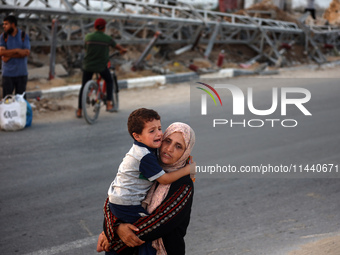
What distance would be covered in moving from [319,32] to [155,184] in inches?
879

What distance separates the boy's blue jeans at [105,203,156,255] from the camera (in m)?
2.59

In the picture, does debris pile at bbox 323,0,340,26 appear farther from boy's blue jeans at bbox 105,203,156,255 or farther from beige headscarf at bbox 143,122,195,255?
boy's blue jeans at bbox 105,203,156,255

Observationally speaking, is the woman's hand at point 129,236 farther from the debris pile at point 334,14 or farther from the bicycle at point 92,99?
the debris pile at point 334,14

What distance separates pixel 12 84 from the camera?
862 centimetres

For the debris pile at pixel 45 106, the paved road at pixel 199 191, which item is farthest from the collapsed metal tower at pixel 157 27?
the paved road at pixel 199 191

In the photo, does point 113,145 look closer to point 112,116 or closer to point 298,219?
point 112,116

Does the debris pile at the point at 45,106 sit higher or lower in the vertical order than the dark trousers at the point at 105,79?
lower

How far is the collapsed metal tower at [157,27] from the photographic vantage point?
44.2 ft

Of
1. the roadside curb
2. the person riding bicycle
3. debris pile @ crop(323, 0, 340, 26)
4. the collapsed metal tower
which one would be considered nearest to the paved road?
the person riding bicycle

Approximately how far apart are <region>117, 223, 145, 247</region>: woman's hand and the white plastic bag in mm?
5984

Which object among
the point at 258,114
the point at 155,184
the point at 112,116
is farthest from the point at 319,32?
the point at 155,184

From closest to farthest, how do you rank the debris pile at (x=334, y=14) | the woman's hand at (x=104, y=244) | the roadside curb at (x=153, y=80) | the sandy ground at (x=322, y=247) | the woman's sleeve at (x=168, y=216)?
the woman's sleeve at (x=168, y=216) → the woman's hand at (x=104, y=244) → the sandy ground at (x=322, y=247) → the roadside curb at (x=153, y=80) → the debris pile at (x=334, y=14)

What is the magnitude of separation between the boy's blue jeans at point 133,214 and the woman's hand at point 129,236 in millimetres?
43

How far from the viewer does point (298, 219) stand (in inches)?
183
